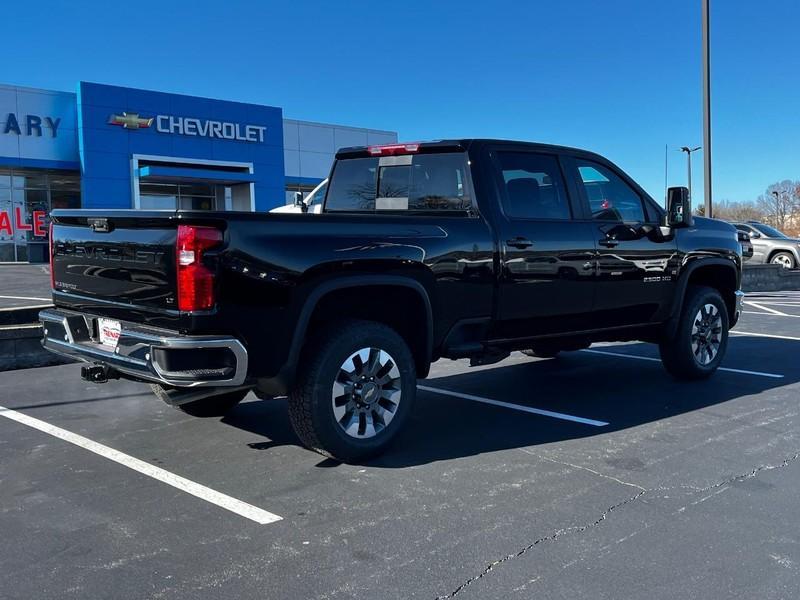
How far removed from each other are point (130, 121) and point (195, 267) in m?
27.2

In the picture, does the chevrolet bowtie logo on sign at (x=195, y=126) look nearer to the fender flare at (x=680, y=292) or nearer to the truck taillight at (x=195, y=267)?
the fender flare at (x=680, y=292)

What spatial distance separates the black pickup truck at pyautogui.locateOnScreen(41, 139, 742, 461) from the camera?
3.94 metres

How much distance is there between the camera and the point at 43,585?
2.99 metres

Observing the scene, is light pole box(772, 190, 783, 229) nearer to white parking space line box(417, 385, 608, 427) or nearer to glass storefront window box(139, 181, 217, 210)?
glass storefront window box(139, 181, 217, 210)

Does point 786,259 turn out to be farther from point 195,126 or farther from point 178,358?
point 195,126

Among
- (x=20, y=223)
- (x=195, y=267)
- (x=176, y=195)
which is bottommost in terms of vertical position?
(x=195, y=267)

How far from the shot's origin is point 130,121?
28484 millimetres

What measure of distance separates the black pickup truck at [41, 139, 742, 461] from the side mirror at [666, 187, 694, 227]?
0.06 feet

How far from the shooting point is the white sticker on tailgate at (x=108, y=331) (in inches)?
170

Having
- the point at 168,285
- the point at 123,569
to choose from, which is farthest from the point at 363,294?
the point at 123,569

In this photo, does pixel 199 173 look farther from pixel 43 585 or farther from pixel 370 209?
pixel 43 585

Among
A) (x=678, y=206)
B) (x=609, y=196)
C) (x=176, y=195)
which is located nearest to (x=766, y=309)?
(x=678, y=206)

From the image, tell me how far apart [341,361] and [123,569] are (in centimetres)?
169

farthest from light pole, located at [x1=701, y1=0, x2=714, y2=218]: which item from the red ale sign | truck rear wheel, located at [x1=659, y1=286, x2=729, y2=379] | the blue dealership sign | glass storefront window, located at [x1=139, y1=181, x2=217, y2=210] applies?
the red ale sign
